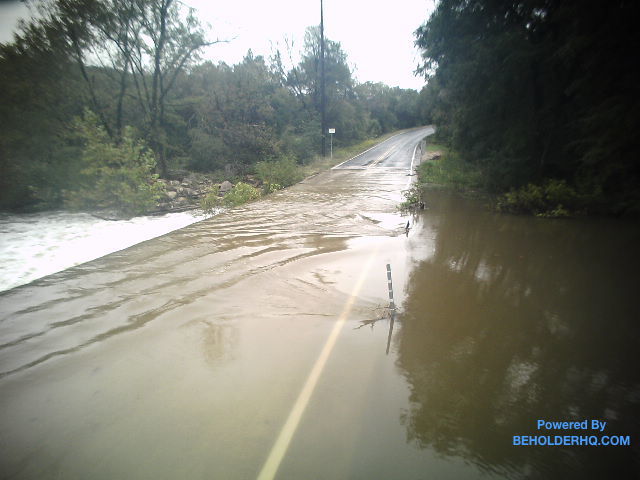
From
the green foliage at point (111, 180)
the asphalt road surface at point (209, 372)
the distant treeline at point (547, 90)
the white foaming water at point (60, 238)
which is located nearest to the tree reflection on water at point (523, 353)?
the asphalt road surface at point (209, 372)

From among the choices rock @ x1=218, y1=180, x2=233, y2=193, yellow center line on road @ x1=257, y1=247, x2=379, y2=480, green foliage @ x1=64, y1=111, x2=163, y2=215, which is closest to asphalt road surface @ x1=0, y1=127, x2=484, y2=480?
yellow center line on road @ x1=257, y1=247, x2=379, y2=480

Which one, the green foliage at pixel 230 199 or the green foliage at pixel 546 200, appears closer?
the green foliage at pixel 546 200

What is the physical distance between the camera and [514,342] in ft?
12.7

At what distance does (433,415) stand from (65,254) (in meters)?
9.89

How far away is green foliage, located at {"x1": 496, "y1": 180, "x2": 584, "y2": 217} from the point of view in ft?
30.8

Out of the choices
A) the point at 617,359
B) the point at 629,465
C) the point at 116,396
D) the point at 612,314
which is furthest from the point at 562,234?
the point at 116,396

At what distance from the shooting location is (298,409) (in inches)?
118

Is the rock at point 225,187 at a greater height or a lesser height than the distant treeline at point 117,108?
lesser

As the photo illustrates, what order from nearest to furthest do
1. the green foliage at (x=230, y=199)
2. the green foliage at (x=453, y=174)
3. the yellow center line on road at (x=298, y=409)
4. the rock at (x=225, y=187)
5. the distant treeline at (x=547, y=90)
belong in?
the yellow center line on road at (x=298, y=409)
the distant treeline at (x=547, y=90)
the green foliage at (x=230, y=199)
the green foliage at (x=453, y=174)
the rock at (x=225, y=187)

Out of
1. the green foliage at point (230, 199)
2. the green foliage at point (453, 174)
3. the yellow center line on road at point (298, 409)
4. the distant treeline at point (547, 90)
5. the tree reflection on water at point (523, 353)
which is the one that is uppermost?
the distant treeline at point (547, 90)

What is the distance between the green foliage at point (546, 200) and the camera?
30.8 feet

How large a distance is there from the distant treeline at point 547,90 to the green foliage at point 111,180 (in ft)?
43.0

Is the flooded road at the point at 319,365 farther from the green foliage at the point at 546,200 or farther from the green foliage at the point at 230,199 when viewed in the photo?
the green foliage at the point at 230,199

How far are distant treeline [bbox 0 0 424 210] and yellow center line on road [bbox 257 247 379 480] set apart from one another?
973cm
